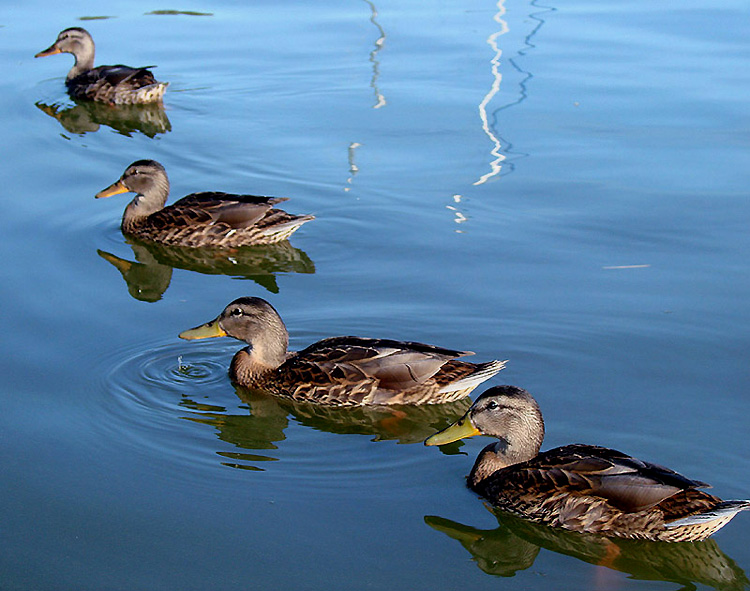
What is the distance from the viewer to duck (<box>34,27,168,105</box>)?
547 inches

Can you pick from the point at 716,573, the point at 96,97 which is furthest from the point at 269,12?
the point at 716,573

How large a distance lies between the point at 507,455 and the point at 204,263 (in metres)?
4.21

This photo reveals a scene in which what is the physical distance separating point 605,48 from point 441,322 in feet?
30.6

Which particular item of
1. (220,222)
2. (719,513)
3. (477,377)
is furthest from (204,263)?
(719,513)

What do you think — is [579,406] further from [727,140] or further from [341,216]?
[727,140]

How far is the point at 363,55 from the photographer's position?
609 inches

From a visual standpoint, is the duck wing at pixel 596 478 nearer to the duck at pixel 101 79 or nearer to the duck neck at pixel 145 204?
the duck neck at pixel 145 204

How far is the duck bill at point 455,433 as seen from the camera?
610 centimetres

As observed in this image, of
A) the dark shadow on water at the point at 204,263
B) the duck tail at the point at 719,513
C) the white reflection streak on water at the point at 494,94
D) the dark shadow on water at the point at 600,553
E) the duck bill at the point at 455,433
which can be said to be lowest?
the dark shadow on water at the point at 600,553

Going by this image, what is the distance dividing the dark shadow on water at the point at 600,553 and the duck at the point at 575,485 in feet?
0.18

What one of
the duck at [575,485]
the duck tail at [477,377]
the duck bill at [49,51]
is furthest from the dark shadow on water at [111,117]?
the duck at [575,485]

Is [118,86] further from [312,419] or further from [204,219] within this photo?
[312,419]

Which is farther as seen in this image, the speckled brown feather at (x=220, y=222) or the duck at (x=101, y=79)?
the duck at (x=101, y=79)

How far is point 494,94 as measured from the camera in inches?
528
